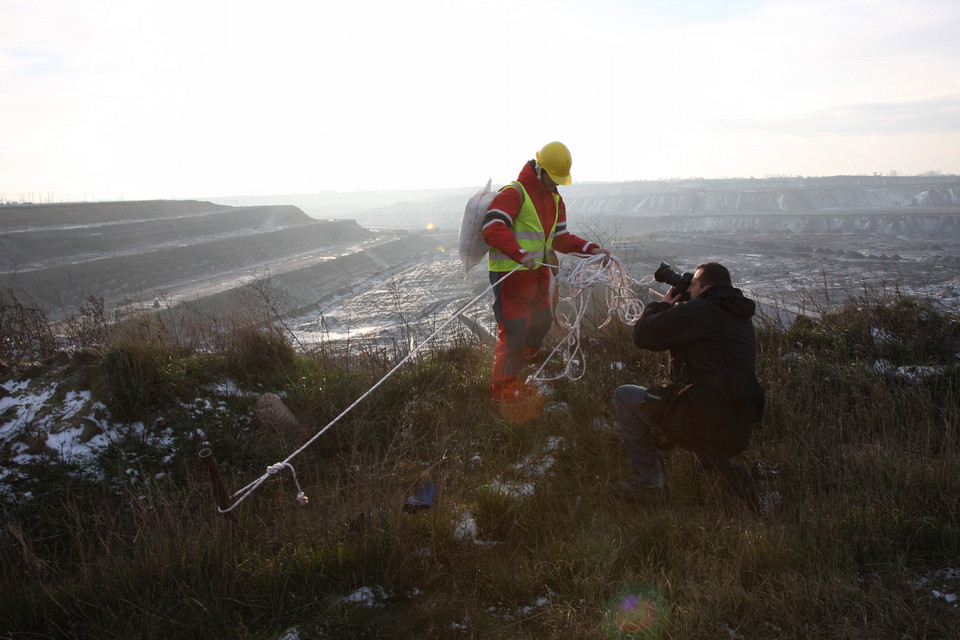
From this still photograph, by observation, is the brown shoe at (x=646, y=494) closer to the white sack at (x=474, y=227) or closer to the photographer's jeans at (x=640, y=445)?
the photographer's jeans at (x=640, y=445)

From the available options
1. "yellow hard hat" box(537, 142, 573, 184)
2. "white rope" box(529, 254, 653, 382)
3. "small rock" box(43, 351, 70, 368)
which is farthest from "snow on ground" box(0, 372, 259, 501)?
"yellow hard hat" box(537, 142, 573, 184)

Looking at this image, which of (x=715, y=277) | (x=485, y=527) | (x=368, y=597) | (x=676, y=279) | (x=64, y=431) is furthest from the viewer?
(x=64, y=431)

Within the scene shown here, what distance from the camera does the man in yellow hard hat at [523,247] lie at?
4.15m


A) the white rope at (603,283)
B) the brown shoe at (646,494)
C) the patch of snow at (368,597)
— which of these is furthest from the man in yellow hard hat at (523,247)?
the patch of snow at (368,597)

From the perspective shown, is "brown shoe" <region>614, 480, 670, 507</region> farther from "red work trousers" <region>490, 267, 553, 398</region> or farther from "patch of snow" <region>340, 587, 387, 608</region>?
"patch of snow" <region>340, 587, 387, 608</region>

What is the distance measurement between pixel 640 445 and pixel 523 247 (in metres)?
1.77

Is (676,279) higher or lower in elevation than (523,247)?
lower

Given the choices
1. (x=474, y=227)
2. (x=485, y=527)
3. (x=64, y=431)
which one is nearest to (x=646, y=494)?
(x=485, y=527)

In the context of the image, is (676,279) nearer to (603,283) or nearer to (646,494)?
(603,283)

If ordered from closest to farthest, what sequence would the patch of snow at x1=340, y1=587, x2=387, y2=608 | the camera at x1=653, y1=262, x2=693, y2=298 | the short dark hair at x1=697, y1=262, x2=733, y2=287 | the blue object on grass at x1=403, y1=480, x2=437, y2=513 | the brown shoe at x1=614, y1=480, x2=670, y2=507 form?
the patch of snow at x1=340, y1=587, x2=387, y2=608 < the blue object on grass at x1=403, y1=480, x2=437, y2=513 < the short dark hair at x1=697, y1=262, x2=733, y2=287 < the brown shoe at x1=614, y1=480, x2=670, y2=507 < the camera at x1=653, y1=262, x2=693, y2=298

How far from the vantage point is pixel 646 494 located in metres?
3.05

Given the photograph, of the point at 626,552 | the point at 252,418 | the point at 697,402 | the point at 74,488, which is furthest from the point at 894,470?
the point at 74,488

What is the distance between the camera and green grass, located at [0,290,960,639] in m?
2.17

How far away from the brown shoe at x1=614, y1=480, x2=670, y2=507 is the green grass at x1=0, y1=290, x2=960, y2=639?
67mm
